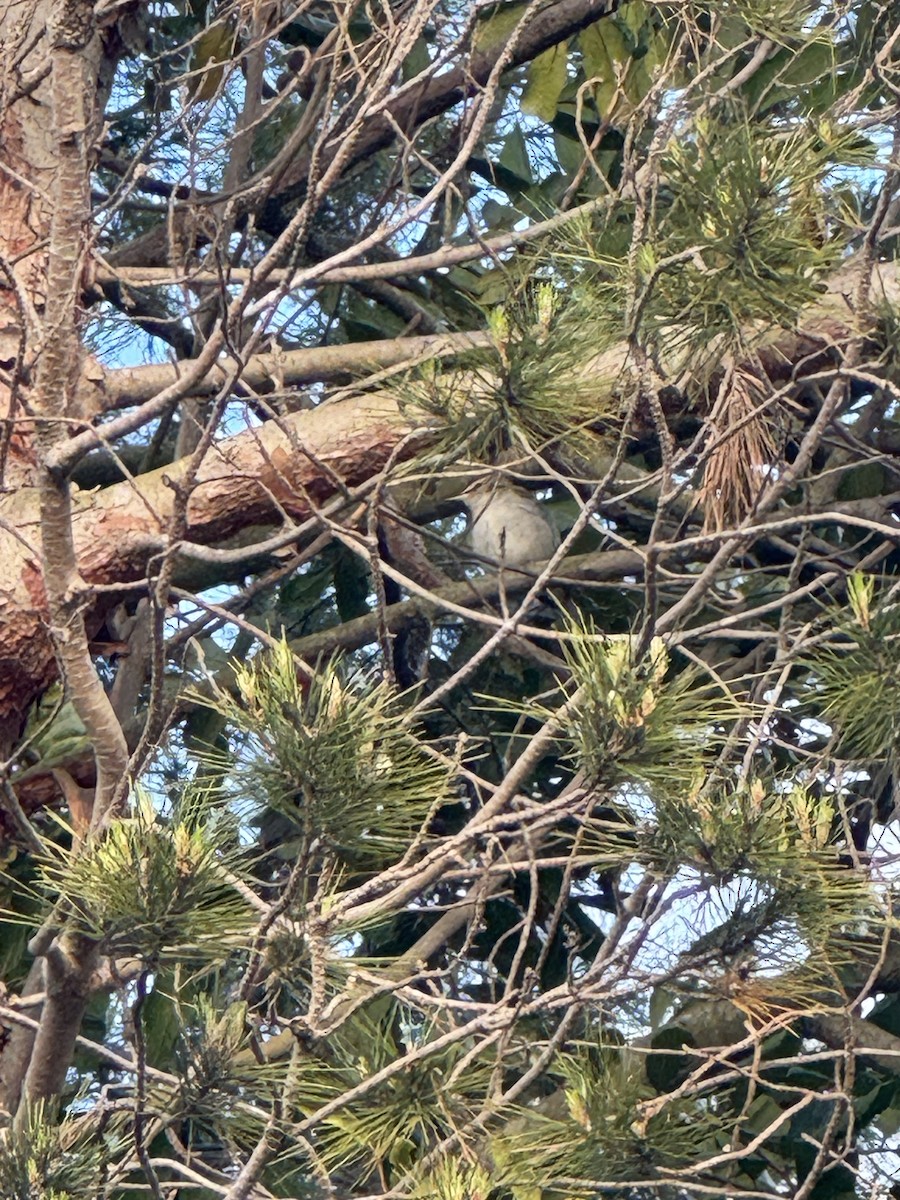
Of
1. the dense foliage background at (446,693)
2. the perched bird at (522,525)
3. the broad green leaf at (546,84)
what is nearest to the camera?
the dense foliage background at (446,693)

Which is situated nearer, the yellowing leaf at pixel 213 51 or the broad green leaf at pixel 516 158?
the yellowing leaf at pixel 213 51

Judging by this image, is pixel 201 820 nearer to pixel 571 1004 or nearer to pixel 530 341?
pixel 571 1004

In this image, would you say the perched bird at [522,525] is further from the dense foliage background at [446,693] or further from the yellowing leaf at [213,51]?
the yellowing leaf at [213,51]

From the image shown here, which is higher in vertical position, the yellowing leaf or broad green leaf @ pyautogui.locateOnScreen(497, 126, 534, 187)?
the yellowing leaf

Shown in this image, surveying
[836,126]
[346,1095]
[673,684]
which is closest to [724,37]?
[836,126]

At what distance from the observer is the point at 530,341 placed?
134cm

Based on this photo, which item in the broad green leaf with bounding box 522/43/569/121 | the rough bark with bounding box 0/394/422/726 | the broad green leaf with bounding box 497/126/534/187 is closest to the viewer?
the rough bark with bounding box 0/394/422/726

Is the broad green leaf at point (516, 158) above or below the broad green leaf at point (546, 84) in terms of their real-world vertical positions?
below

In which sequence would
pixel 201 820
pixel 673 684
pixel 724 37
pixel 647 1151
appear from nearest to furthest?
pixel 673 684, pixel 201 820, pixel 647 1151, pixel 724 37

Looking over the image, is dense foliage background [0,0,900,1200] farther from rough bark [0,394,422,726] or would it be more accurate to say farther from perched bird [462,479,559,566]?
perched bird [462,479,559,566]

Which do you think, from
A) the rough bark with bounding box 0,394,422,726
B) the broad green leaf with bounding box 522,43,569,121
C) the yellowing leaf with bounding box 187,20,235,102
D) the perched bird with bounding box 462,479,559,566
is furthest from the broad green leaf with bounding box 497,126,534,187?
the rough bark with bounding box 0,394,422,726

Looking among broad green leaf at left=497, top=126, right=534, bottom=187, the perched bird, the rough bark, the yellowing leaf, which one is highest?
the yellowing leaf

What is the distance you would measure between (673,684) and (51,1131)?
0.57 m

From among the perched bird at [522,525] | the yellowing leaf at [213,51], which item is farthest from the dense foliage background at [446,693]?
the perched bird at [522,525]
